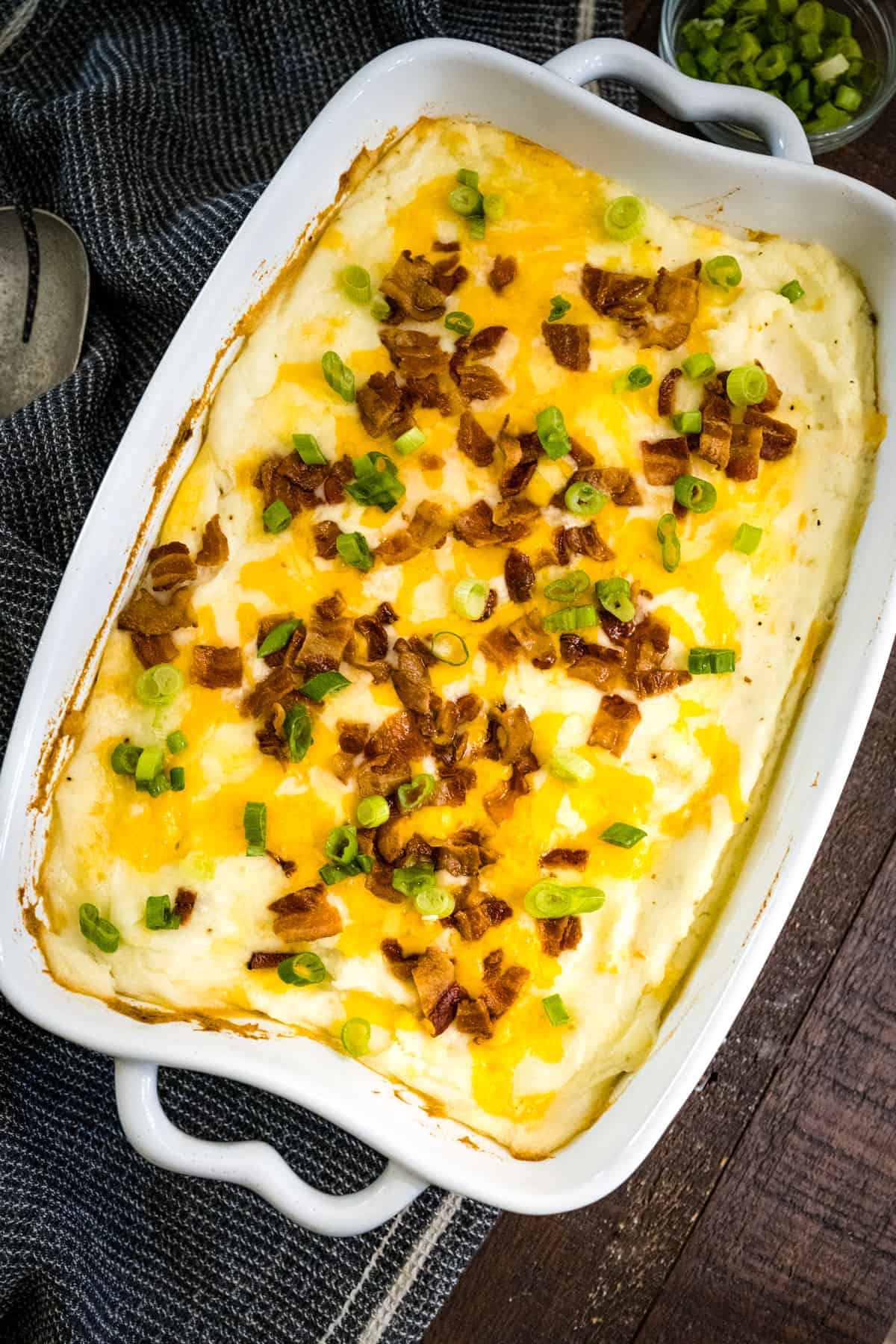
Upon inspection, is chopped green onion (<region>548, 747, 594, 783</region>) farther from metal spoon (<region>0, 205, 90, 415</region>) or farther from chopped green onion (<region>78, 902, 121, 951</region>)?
metal spoon (<region>0, 205, 90, 415</region>)

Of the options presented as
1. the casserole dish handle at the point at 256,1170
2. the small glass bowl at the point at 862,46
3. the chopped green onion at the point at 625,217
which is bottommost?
the casserole dish handle at the point at 256,1170

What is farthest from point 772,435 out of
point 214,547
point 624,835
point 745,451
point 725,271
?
point 214,547

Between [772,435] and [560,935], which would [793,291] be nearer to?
[772,435]

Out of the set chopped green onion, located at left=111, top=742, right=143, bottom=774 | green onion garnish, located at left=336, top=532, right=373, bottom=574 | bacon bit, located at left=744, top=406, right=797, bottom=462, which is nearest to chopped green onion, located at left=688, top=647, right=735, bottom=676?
bacon bit, located at left=744, top=406, right=797, bottom=462

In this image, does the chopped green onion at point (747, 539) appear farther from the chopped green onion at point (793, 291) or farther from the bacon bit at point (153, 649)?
the bacon bit at point (153, 649)

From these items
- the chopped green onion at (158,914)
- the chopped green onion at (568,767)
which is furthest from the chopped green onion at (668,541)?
the chopped green onion at (158,914)

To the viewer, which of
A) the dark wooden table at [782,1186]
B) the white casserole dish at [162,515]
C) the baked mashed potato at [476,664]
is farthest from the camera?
the dark wooden table at [782,1186]
